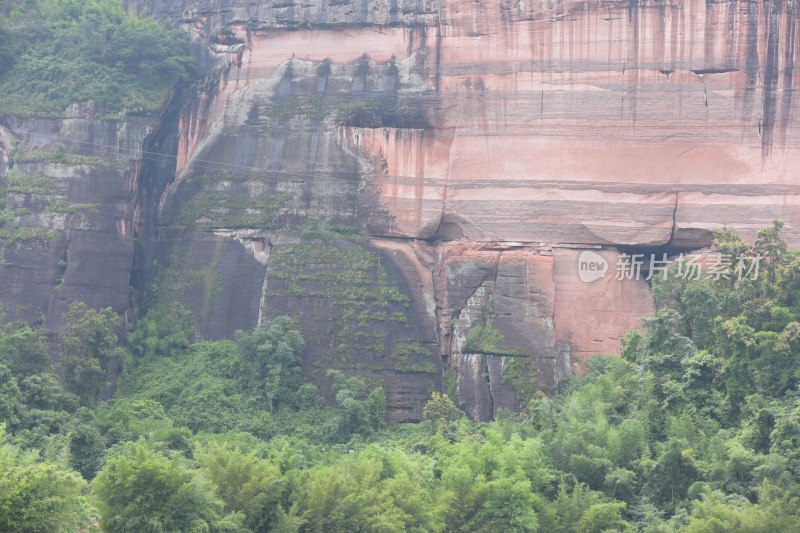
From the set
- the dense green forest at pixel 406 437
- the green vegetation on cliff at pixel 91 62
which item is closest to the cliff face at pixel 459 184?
the green vegetation on cliff at pixel 91 62

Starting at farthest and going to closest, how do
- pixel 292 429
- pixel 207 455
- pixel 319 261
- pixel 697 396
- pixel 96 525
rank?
1. pixel 319 261
2. pixel 292 429
3. pixel 697 396
4. pixel 207 455
5. pixel 96 525

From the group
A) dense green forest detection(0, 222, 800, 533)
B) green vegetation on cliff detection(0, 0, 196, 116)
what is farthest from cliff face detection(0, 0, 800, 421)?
dense green forest detection(0, 222, 800, 533)

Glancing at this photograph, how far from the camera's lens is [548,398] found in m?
25.1

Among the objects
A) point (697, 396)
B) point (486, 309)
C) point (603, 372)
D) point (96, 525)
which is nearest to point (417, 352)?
point (486, 309)

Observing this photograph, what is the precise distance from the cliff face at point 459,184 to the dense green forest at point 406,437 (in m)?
1.02

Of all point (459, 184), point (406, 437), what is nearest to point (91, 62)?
point (459, 184)

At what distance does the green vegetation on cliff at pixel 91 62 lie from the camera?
27.9m

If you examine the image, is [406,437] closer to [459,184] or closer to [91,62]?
[459,184]

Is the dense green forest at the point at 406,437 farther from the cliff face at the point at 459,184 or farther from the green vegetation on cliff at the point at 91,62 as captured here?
the green vegetation on cliff at the point at 91,62

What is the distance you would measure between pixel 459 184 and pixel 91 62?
298 inches

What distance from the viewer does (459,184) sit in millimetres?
26828

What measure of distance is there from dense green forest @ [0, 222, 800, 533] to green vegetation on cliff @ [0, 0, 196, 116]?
4689 mm

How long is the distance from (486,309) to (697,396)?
5.05m

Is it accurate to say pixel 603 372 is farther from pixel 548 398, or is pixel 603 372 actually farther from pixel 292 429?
pixel 292 429
